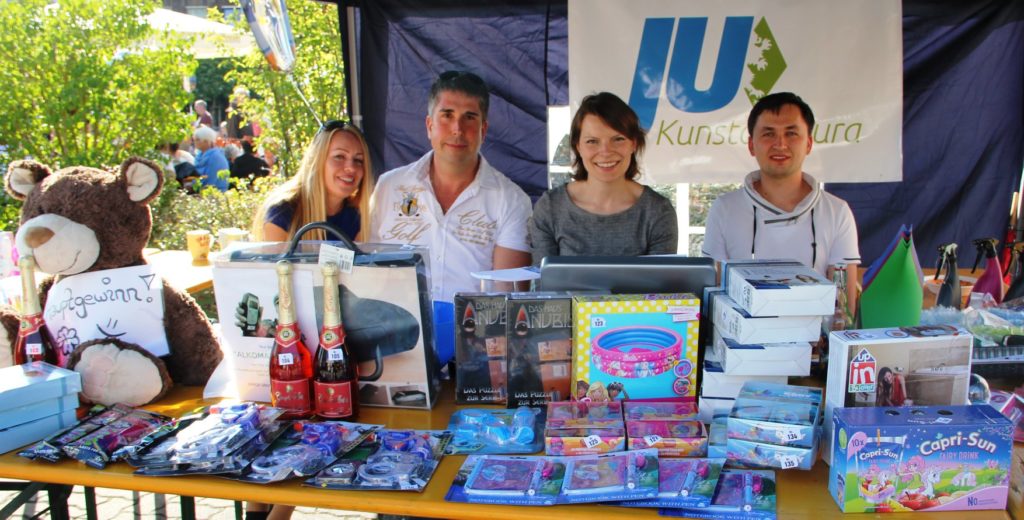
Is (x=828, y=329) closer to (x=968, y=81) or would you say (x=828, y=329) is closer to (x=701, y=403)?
(x=701, y=403)

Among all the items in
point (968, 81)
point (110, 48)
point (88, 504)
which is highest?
point (110, 48)

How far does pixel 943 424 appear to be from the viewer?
118 centimetres

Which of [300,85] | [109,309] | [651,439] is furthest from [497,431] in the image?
[300,85]

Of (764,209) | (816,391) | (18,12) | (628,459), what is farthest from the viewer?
(18,12)

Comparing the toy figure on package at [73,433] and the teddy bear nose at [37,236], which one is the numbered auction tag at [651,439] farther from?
the teddy bear nose at [37,236]

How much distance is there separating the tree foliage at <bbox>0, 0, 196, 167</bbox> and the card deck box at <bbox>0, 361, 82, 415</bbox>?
182 inches

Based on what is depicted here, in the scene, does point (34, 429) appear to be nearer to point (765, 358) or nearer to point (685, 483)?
point (685, 483)

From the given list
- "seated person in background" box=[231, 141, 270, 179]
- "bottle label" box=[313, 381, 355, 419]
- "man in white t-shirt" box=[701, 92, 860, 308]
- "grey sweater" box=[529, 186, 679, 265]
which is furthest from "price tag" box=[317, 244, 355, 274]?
"seated person in background" box=[231, 141, 270, 179]

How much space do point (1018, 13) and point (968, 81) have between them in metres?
0.35

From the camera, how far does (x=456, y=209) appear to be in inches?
108

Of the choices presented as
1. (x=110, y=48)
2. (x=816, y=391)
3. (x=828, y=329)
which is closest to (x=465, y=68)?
(x=828, y=329)

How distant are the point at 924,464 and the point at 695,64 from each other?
2.70 meters

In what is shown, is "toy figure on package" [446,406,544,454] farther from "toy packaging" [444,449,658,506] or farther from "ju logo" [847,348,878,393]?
"ju logo" [847,348,878,393]

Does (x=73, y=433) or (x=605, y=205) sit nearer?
(x=73, y=433)
